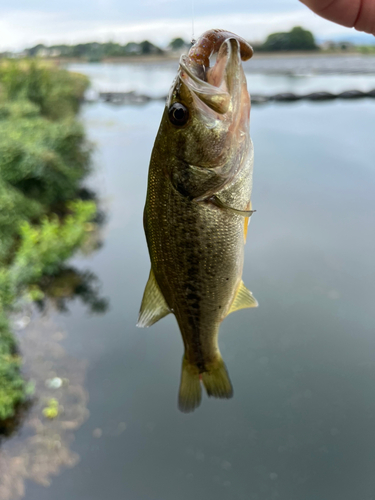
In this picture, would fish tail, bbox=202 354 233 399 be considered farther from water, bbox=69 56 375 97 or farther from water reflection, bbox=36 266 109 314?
water, bbox=69 56 375 97

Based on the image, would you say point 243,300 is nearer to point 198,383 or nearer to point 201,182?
point 198,383

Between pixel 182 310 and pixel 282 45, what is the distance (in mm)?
3546

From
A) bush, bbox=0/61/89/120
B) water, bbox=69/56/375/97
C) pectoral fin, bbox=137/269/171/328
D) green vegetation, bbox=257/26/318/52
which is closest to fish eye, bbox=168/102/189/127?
pectoral fin, bbox=137/269/171/328

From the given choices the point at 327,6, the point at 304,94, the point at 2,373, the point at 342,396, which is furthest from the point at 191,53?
the point at 304,94

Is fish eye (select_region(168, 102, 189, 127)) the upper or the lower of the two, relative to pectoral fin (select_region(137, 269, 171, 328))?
upper

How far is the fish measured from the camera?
927 mm

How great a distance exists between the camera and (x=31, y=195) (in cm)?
644

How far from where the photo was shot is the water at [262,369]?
166 inches

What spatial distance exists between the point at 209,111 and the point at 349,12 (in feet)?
2.56

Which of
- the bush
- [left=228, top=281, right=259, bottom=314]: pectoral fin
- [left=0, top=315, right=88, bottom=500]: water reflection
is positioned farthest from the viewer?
the bush

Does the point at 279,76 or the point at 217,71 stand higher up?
the point at 217,71

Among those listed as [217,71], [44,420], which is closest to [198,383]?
[217,71]

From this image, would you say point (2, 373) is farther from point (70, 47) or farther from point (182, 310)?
point (70, 47)

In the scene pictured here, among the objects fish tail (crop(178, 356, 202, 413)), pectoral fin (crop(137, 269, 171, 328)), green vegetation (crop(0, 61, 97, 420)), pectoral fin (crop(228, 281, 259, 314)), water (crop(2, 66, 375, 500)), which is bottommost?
water (crop(2, 66, 375, 500))
